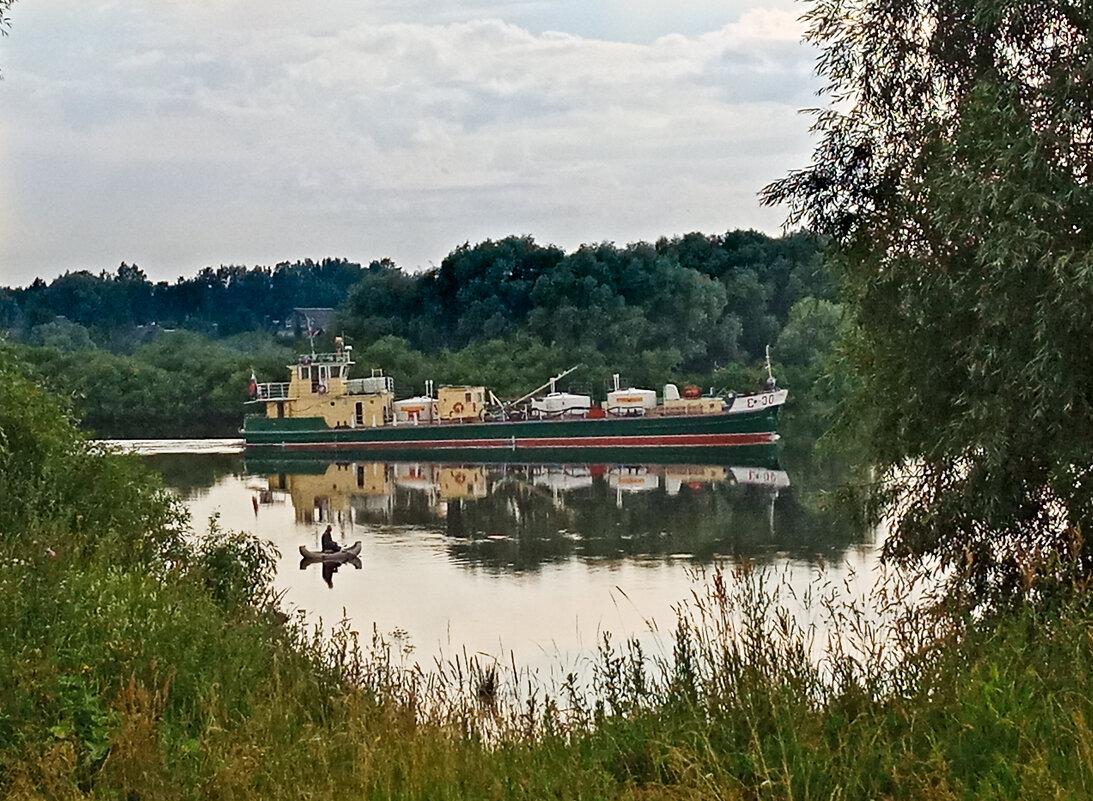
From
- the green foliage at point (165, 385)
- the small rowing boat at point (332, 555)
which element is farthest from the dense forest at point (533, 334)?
the small rowing boat at point (332, 555)

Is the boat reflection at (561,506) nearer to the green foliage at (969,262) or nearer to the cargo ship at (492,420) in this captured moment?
the cargo ship at (492,420)

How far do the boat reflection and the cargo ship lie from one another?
19.5ft

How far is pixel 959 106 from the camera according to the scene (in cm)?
972

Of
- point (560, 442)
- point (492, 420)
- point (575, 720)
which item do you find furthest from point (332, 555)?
point (492, 420)

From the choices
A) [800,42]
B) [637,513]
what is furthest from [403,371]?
[800,42]

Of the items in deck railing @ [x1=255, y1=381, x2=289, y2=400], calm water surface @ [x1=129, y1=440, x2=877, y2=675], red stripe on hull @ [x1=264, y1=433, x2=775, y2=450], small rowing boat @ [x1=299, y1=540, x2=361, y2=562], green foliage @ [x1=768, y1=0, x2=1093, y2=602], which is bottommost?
red stripe on hull @ [x1=264, y1=433, x2=775, y2=450]

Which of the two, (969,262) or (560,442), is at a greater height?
(969,262)

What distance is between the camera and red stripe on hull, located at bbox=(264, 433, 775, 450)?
5166cm

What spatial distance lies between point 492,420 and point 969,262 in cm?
4824

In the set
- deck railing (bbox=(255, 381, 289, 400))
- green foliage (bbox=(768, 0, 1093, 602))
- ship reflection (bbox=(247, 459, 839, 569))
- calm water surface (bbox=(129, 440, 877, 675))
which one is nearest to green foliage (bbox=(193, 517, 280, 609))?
calm water surface (bbox=(129, 440, 877, 675))

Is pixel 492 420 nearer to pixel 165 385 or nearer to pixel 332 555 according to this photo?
pixel 165 385

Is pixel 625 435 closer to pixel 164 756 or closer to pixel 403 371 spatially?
pixel 403 371

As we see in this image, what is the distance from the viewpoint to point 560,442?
5469 centimetres

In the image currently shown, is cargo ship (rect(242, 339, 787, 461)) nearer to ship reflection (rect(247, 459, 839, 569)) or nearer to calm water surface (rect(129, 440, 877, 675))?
ship reflection (rect(247, 459, 839, 569))
